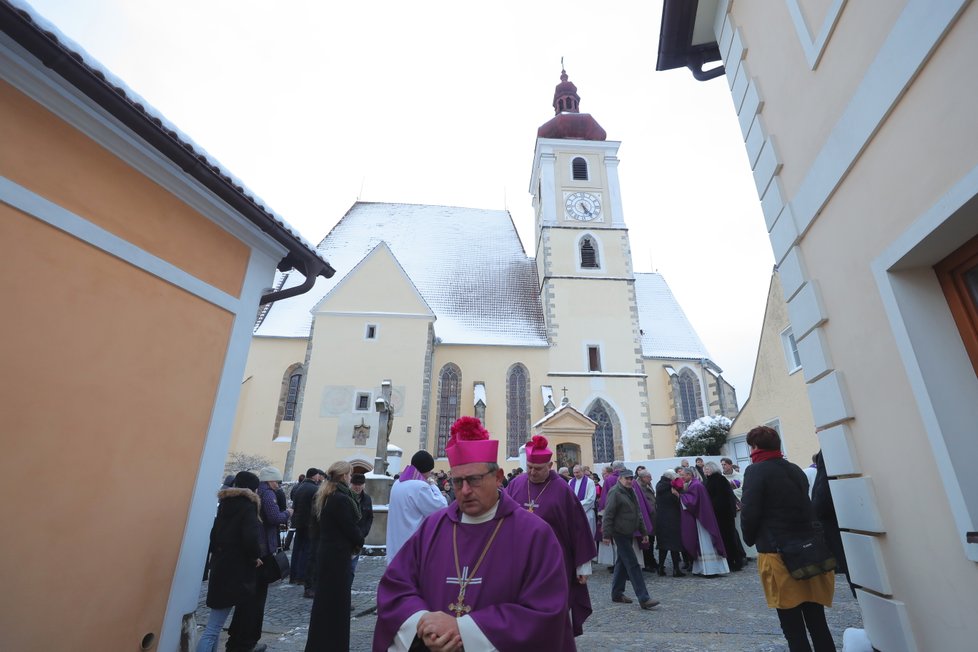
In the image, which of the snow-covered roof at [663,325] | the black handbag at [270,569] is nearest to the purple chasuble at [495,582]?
the black handbag at [270,569]

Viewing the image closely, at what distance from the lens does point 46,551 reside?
3.54 meters

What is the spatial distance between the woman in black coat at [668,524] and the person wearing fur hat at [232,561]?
6.21 m

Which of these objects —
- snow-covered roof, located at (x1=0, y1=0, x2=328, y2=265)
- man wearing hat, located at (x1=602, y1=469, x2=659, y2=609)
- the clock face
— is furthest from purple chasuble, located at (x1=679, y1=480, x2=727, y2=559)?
the clock face

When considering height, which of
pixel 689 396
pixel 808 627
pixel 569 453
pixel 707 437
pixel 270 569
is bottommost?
pixel 808 627

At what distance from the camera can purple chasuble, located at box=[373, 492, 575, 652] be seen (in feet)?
6.61

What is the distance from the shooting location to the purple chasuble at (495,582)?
202cm

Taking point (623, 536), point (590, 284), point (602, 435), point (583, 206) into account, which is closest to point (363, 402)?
point (602, 435)

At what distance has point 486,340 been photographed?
76.5 feet

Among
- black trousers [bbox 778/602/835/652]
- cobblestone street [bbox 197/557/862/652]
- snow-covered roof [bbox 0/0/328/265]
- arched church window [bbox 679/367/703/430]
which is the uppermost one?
arched church window [bbox 679/367/703/430]

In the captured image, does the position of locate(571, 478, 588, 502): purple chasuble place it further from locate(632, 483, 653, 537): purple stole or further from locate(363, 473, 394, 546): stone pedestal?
locate(363, 473, 394, 546): stone pedestal

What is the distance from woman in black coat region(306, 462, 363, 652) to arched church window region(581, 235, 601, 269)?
→ 22108 mm

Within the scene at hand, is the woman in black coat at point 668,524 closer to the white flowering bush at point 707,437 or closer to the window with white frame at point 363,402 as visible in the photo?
the white flowering bush at point 707,437

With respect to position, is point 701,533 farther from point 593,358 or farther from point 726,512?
point 593,358

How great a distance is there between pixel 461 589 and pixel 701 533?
286 inches
